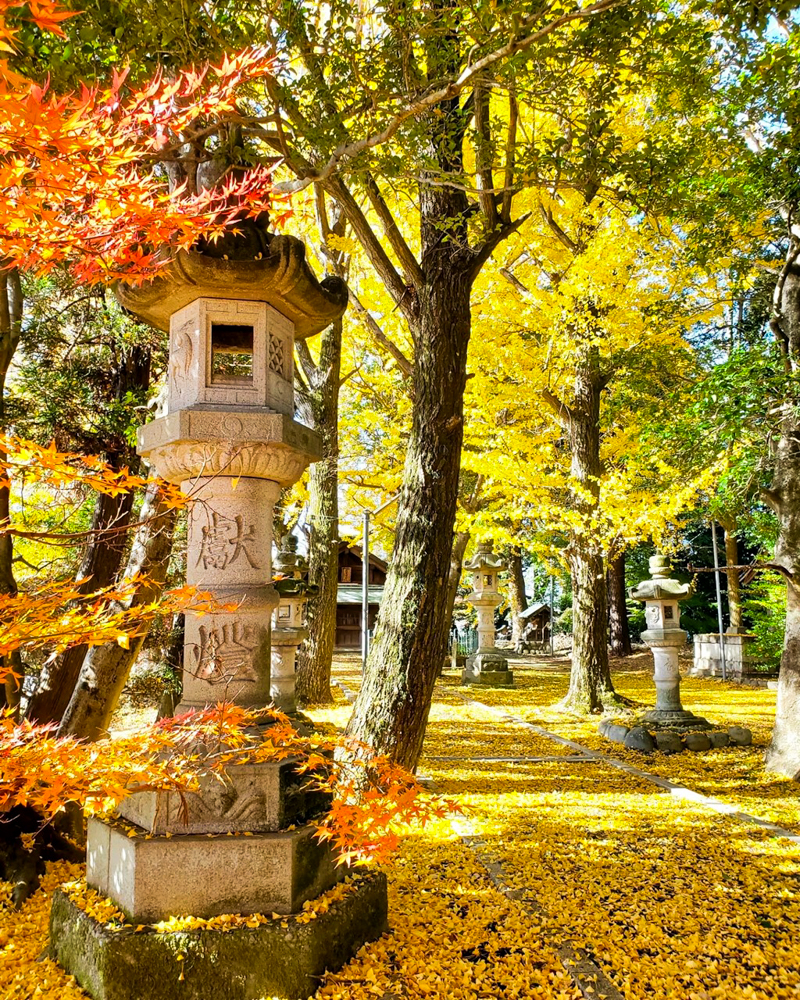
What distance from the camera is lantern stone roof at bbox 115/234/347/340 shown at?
11.5ft

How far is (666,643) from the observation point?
9070mm

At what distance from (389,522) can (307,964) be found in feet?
49.3

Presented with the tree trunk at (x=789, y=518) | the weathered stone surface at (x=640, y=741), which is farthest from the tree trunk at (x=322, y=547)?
the tree trunk at (x=789, y=518)

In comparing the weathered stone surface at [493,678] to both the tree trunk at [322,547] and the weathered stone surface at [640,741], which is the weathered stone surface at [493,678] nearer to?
the tree trunk at [322,547]

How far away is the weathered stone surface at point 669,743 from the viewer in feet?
26.6

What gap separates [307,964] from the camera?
296cm

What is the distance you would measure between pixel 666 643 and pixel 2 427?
26.7 ft

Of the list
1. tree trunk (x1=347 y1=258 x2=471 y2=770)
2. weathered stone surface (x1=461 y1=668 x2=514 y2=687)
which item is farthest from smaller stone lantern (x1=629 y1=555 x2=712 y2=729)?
weathered stone surface (x1=461 y1=668 x2=514 y2=687)

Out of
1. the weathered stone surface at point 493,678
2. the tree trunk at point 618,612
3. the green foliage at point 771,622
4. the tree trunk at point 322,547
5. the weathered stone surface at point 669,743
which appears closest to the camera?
the weathered stone surface at point 669,743

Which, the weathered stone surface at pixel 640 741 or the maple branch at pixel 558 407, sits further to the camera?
the maple branch at pixel 558 407

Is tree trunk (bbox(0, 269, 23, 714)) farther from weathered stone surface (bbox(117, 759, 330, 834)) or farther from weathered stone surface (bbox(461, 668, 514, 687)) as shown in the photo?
weathered stone surface (bbox(461, 668, 514, 687))

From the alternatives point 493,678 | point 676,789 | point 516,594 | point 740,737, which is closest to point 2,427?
point 676,789

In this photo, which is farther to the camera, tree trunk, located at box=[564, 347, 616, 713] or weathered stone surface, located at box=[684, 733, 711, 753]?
tree trunk, located at box=[564, 347, 616, 713]

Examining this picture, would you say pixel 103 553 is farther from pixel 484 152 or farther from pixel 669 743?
pixel 669 743
